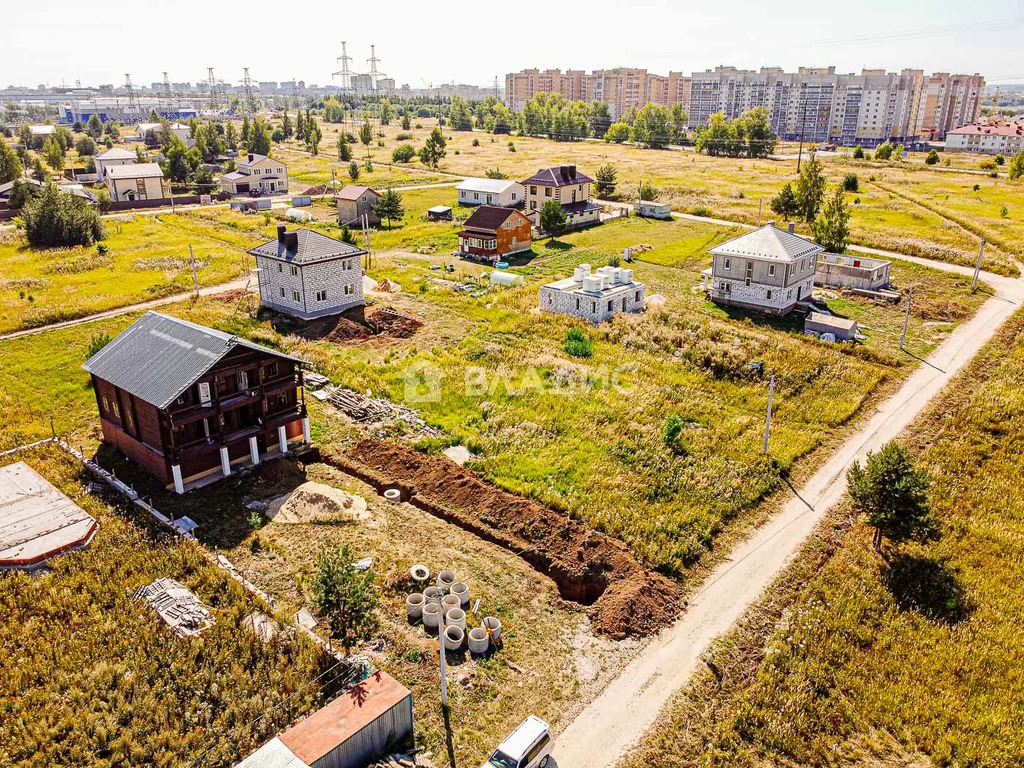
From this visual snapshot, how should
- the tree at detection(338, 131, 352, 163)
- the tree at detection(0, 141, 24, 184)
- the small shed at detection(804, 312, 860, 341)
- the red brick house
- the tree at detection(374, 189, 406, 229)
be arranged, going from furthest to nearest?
1. the tree at detection(338, 131, 352, 163)
2. the tree at detection(0, 141, 24, 184)
3. the tree at detection(374, 189, 406, 229)
4. the red brick house
5. the small shed at detection(804, 312, 860, 341)

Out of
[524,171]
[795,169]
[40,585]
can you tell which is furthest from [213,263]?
[795,169]

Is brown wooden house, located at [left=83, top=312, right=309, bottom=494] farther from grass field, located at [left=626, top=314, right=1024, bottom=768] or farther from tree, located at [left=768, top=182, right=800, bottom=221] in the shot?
tree, located at [left=768, top=182, right=800, bottom=221]

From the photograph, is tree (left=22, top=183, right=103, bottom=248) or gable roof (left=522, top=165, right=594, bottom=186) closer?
tree (left=22, top=183, right=103, bottom=248)

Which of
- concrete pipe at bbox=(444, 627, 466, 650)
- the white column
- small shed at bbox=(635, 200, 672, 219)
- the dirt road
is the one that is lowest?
the dirt road

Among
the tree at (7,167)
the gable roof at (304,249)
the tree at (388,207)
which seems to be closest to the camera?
the gable roof at (304,249)

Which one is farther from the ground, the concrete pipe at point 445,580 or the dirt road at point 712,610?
the concrete pipe at point 445,580

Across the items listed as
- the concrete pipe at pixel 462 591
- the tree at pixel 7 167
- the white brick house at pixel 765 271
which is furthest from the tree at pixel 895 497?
the tree at pixel 7 167

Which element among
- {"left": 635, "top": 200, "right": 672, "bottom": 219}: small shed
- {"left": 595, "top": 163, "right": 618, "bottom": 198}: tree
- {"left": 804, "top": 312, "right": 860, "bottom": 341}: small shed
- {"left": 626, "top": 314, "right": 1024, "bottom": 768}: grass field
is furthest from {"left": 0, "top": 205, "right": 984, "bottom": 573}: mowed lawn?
{"left": 595, "top": 163, "right": 618, "bottom": 198}: tree

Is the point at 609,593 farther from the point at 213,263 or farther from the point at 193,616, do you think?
the point at 213,263

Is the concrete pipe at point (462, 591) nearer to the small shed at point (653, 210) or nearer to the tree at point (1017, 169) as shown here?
the small shed at point (653, 210)
